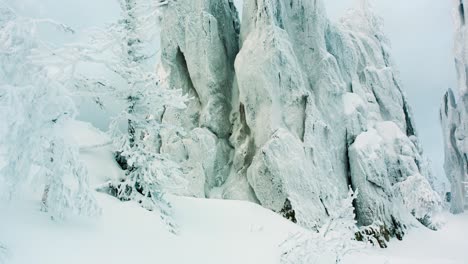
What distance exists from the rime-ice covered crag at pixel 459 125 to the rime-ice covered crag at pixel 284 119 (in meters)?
28.7

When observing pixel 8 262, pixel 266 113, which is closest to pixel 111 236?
pixel 8 262

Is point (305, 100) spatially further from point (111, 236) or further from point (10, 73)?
point (10, 73)

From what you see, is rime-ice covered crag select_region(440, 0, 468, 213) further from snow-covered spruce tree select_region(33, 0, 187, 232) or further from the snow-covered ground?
snow-covered spruce tree select_region(33, 0, 187, 232)

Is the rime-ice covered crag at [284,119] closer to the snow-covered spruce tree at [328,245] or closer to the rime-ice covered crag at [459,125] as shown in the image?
the snow-covered spruce tree at [328,245]

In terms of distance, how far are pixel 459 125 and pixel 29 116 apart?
65.5 metres

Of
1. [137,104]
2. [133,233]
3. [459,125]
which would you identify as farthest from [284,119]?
[459,125]

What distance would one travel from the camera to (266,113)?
89.5 ft

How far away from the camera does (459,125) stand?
60875 mm

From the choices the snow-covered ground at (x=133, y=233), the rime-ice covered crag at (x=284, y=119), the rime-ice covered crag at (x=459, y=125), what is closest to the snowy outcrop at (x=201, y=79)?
the rime-ice covered crag at (x=284, y=119)

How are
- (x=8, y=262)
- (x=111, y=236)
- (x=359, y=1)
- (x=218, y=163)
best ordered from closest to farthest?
(x=8, y=262) < (x=111, y=236) < (x=218, y=163) < (x=359, y=1)

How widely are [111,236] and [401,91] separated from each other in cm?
3723

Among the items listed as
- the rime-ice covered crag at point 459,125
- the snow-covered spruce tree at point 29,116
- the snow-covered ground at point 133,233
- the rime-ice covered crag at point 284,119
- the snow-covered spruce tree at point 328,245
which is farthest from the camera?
the rime-ice covered crag at point 459,125

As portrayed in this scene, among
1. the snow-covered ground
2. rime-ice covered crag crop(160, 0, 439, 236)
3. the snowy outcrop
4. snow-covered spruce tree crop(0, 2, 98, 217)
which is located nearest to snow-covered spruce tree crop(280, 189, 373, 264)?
the snow-covered ground

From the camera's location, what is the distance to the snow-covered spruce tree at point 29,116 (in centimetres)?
626
